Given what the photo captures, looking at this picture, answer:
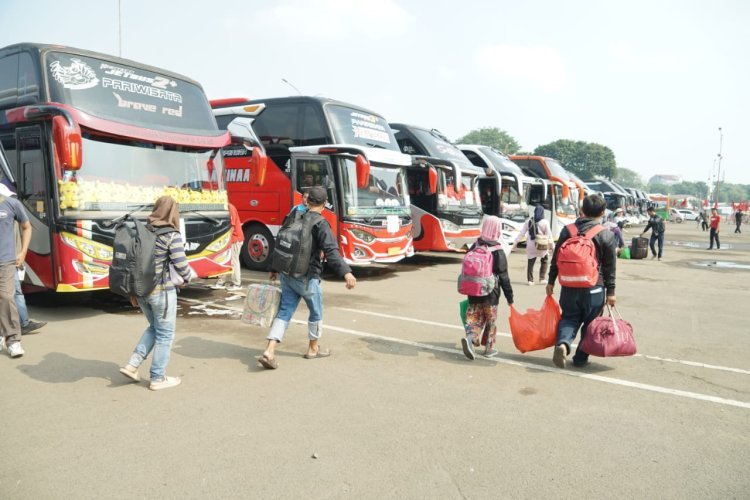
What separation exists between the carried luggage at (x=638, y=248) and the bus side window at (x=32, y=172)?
14950mm

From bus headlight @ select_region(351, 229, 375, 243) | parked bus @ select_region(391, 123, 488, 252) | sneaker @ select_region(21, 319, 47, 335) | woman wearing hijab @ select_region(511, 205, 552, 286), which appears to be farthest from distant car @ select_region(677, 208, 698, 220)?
sneaker @ select_region(21, 319, 47, 335)

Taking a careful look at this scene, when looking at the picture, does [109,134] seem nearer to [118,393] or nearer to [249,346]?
[249,346]

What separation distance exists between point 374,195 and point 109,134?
17.8 feet

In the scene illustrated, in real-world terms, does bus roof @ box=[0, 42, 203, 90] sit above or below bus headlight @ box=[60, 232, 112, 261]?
above

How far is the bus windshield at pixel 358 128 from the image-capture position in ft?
36.5

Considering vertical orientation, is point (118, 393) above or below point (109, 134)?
below

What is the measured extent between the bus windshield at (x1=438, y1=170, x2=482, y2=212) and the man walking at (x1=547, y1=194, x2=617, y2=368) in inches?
333

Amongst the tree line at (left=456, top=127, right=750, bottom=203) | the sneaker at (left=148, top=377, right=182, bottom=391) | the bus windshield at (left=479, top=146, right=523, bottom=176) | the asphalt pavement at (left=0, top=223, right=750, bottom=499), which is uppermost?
the tree line at (left=456, top=127, right=750, bottom=203)

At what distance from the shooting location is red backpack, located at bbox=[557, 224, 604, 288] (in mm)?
5176

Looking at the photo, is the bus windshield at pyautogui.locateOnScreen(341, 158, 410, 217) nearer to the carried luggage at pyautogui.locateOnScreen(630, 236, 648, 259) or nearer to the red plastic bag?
the red plastic bag

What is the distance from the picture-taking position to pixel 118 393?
4.57 meters

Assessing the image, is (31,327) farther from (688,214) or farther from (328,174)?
(688,214)

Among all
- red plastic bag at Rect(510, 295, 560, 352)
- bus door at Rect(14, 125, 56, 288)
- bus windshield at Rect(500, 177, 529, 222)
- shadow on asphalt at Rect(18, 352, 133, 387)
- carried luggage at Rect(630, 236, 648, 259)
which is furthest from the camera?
bus windshield at Rect(500, 177, 529, 222)

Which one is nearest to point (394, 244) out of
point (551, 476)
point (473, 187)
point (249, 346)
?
point (473, 187)
